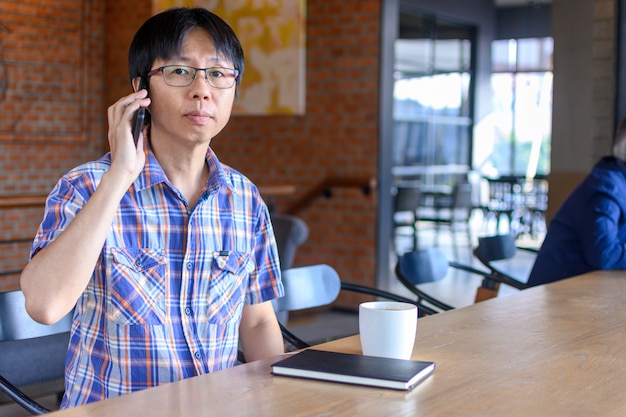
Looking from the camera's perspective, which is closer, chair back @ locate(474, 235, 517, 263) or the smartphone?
the smartphone

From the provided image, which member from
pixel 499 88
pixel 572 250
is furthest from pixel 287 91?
pixel 499 88

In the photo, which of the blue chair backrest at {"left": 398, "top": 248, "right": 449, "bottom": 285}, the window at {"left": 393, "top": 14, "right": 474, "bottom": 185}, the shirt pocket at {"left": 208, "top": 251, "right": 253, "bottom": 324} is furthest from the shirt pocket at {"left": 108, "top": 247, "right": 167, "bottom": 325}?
the window at {"left": 393, "top": 14, "right": 474, "bottom": 185}

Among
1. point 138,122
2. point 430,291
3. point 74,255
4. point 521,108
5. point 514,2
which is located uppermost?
point 514,2

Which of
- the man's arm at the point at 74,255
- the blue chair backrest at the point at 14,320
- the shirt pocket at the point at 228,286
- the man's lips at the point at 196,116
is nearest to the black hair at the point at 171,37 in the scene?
the man's lips at the point at 196,116

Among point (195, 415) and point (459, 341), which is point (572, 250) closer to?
point (459, 341)

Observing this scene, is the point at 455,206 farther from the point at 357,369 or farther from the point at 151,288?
the point at 357,369

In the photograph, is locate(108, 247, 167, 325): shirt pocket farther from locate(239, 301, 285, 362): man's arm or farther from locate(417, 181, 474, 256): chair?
locate(417, 181, 474, 256): chair

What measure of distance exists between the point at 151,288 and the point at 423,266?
163 cm

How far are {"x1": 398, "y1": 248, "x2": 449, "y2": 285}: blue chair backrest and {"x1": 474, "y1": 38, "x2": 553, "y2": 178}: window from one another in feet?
32.8

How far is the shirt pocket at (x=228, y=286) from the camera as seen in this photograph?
170 cm

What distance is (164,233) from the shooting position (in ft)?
5.47

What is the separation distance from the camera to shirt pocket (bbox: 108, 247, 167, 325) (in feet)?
5.23

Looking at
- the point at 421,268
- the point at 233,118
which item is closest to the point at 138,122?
the point at 421,268

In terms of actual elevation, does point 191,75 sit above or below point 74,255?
above
